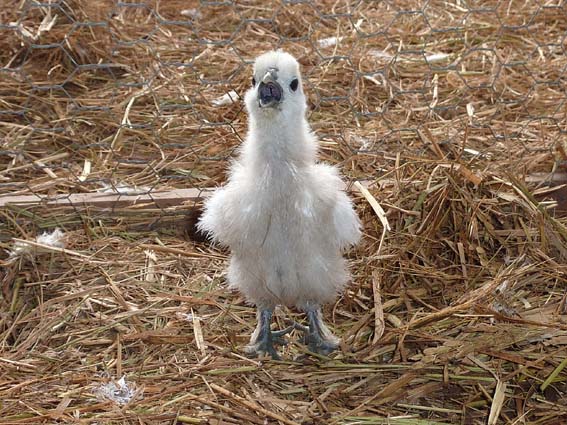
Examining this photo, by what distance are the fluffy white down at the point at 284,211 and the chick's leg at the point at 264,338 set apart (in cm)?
13

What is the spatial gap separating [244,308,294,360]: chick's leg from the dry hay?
0.05 metres

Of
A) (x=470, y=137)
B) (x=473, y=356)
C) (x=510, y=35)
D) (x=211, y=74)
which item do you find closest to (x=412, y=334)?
(x=473, y=356)

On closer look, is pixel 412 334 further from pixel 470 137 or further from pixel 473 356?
pixel 470 137

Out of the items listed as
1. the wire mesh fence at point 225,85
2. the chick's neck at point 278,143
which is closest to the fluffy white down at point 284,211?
the chick's neck at point 278,143

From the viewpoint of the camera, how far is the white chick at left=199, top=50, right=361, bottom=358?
7.62 feet

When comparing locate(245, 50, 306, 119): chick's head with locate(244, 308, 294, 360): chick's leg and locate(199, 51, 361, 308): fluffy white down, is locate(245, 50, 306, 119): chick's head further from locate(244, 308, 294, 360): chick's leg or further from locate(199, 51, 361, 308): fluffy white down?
locate(244, 308, 294, 360): chick's leg

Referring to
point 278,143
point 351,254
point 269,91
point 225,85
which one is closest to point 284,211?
point 278,143

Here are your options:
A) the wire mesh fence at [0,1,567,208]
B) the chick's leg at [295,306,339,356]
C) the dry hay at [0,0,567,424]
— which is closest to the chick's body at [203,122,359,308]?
the chick's leg at [295,306,339,356]

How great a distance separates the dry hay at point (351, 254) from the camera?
7.66ft

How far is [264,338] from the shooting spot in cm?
252

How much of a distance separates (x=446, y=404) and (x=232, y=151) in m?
1.47

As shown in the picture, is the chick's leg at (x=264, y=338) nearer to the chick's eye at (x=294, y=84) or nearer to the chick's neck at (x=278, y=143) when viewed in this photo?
the chick's neck at (x=278, y=143)

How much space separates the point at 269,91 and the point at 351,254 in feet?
2.86

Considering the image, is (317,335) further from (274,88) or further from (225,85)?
(225,85)
